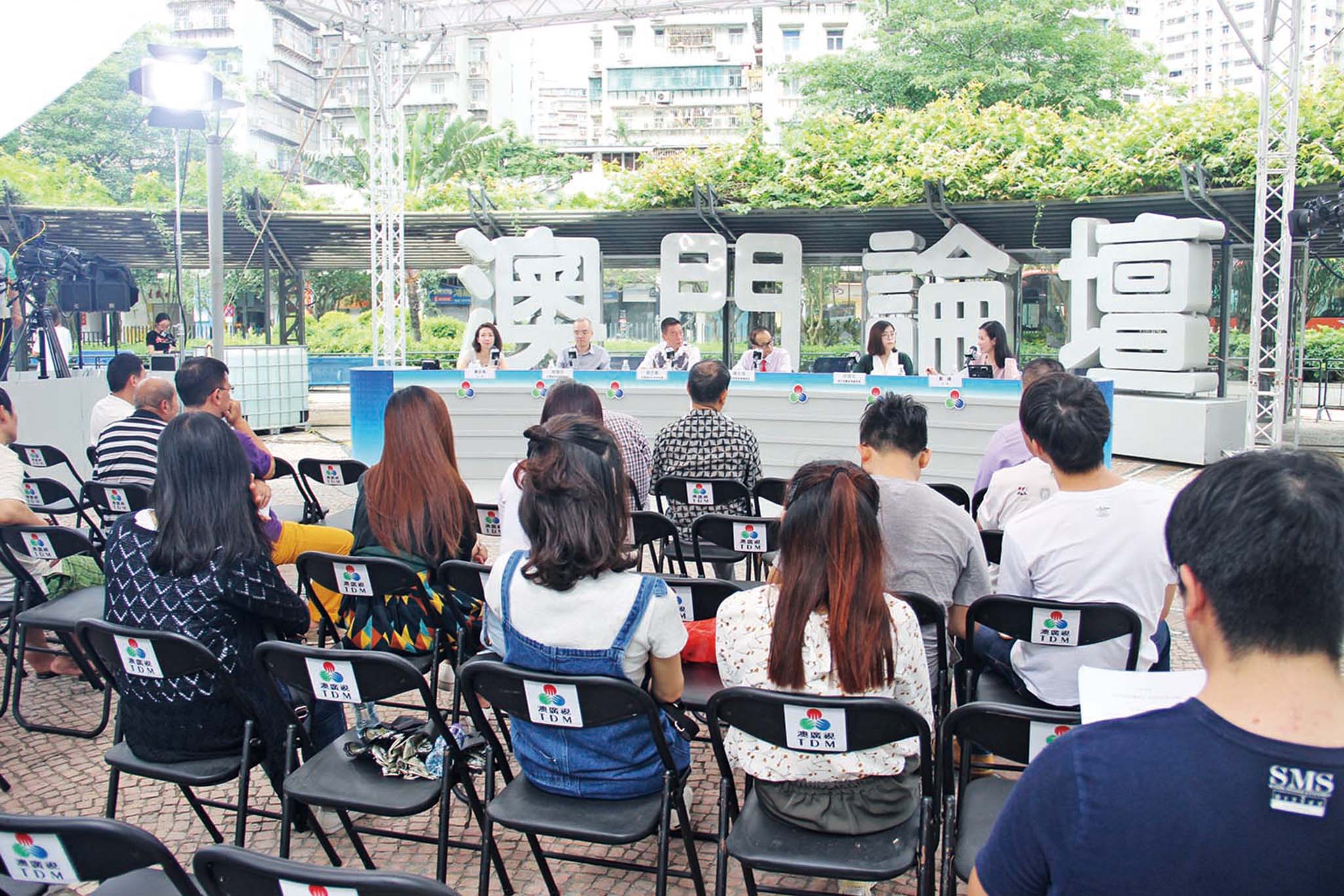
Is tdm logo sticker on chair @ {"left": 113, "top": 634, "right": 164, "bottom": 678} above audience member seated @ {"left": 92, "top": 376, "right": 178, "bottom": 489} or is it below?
below

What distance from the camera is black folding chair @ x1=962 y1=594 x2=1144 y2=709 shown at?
2.62 metres

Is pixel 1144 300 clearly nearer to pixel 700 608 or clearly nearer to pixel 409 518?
pixel 700 608

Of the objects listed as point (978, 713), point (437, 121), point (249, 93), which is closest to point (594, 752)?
point (978, 713)

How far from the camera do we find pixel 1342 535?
3.76 ft

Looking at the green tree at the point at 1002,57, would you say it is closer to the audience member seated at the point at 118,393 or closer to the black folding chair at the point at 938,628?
the audience member seated at the point at 118,393

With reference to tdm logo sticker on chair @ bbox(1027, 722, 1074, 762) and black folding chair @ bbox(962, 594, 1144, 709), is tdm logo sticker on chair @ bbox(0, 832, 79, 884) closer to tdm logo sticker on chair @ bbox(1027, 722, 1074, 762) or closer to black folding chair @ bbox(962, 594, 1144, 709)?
tdm logo sticker on chair @ bbox(1027, 722, 1074, 762)

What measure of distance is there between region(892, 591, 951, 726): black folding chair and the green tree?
68.9 feet

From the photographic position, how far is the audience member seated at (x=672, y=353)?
919 cm

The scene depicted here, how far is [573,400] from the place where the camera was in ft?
14.5

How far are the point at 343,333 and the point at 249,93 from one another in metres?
26.0

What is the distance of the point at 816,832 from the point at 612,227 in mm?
11340

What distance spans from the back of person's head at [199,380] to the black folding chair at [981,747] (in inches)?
159

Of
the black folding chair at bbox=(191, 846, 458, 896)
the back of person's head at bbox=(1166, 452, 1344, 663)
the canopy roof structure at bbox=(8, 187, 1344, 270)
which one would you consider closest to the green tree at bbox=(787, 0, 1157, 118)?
the canopy roof structure at bbox=(8, 187, 1344, 270)

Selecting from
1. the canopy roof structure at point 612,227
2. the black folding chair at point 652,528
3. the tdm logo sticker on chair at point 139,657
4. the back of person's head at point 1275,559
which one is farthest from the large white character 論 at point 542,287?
the back of person's head at point 1275,559
